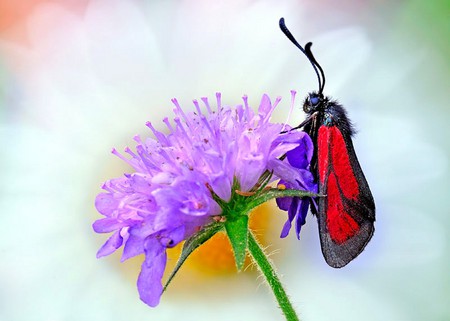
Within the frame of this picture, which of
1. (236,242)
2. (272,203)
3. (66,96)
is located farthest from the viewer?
(66,96)

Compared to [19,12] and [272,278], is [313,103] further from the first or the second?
[19,12]

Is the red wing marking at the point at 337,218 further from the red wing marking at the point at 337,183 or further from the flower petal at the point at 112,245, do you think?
the flower petal at the point at 112,245

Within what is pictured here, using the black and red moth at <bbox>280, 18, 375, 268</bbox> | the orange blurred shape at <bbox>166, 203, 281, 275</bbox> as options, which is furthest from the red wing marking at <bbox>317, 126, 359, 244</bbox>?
the orange blurred shape at <bbox>166, 203, 281, 275</bbox>

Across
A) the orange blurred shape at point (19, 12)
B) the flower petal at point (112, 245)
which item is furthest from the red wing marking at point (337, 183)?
the orange blurred shape at point (19, 12)

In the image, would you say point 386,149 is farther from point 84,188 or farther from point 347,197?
point 347,197

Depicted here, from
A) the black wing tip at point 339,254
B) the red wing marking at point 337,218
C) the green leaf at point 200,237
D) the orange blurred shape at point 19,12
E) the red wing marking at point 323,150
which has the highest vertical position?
the orange blurred shape at point 19,12

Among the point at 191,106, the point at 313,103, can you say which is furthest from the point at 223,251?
the point at 313,103

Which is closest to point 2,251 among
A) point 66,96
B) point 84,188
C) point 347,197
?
point 84,188
